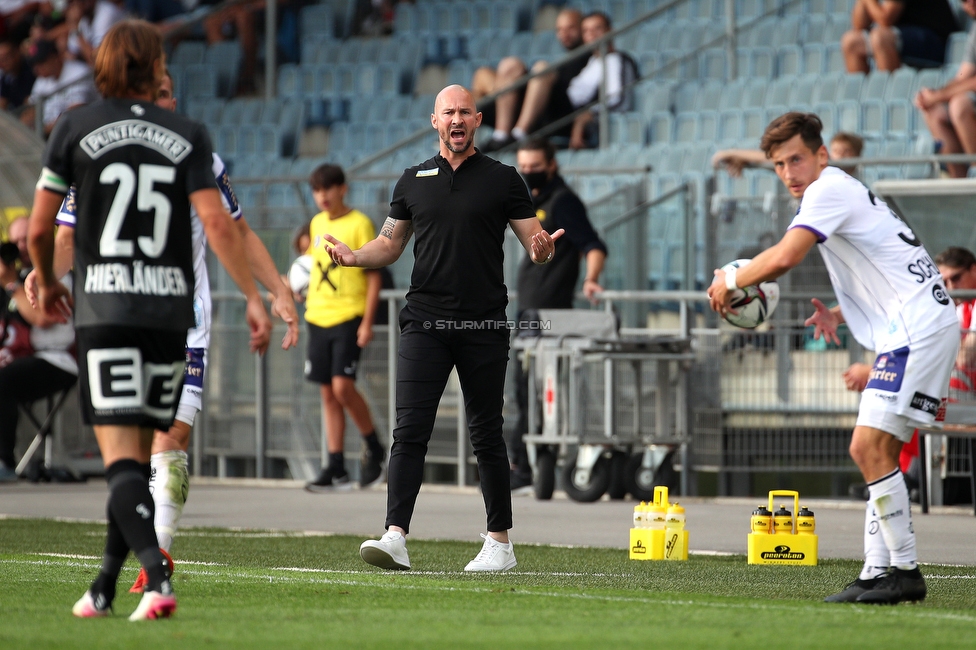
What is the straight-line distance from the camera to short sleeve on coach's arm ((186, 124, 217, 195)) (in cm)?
510

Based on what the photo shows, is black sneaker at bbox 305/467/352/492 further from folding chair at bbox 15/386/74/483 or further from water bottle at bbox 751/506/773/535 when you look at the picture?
water bottle at bbox 751/506/773/535

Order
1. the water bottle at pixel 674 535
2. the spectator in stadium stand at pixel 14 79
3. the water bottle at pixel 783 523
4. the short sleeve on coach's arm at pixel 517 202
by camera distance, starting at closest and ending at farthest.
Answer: the short sleeve on coach's arm at pixel 517 202
the water bottle at pixel 783 523
the water bottle at pixel 674 535
the spectator in stadium stand at pixel 14 79

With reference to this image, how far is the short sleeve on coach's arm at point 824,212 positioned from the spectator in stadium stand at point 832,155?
20.8ft

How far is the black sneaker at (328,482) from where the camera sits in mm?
12688

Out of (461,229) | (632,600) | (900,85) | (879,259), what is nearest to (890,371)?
(879,259)

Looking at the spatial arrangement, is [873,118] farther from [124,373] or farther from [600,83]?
[124,373]

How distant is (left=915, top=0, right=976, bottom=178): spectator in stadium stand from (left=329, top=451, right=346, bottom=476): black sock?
6036 millimetres

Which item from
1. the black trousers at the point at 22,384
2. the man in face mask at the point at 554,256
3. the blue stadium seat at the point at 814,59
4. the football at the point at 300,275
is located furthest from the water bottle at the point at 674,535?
the blue stadium seat at the point at 814,59

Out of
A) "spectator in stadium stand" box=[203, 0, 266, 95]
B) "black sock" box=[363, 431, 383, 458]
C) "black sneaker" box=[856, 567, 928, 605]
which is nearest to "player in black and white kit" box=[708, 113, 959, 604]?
"black sneaker" box=[856, 567, 928, 605]

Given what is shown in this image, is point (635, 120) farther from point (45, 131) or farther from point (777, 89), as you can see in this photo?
point (45, 131)

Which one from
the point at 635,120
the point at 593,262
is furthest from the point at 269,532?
the point at 635,120

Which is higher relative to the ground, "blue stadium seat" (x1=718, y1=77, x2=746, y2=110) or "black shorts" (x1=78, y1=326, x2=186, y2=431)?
"blue stadium seat" (x1=718, y1=77, x2=746, y2=110)

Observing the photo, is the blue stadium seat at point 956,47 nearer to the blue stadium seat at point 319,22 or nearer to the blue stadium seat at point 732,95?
the blue stadium seat at point 732,95

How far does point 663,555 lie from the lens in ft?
24.7
